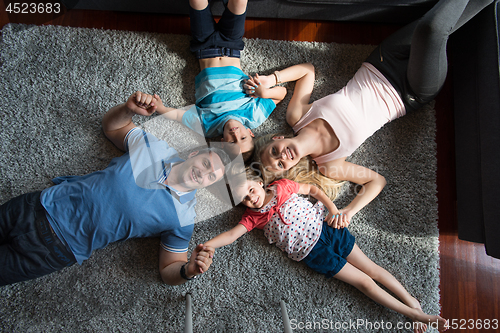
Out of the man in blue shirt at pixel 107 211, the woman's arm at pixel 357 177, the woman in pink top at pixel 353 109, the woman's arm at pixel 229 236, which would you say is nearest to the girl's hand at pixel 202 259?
the man in blue shirt at pixel 107 211

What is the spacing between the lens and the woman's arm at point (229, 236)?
47.2 inches

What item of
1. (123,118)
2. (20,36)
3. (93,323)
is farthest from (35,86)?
(93,323)

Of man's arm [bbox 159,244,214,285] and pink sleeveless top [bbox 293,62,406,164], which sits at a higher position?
pink sleeveless top [bbox 293,62,406,164]

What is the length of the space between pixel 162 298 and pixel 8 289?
0.64 metres

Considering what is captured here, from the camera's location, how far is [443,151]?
1.46 meters

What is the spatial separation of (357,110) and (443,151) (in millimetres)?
550

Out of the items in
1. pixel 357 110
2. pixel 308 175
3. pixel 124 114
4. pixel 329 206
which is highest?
pixel 124 114

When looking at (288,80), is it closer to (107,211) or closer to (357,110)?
(357,110)

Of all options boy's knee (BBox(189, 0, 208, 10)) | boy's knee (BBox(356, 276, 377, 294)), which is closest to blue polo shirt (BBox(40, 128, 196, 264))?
boy's knee (BBox(189, 0, 208, 10))

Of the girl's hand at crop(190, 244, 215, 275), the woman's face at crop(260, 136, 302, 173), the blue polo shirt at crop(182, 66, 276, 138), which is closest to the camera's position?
the girl's hand at crop(190, 244, 215, 275)

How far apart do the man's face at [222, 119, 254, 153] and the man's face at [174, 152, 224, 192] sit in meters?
0.12

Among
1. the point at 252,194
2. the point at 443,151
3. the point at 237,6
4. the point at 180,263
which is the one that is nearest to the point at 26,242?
the point at 180,263

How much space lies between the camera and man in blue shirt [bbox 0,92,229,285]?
3.43 ft

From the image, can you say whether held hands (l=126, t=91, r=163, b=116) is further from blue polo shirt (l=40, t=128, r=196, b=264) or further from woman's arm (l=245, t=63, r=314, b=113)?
woman's arm (l=245, t=63, r=314, b=113)
